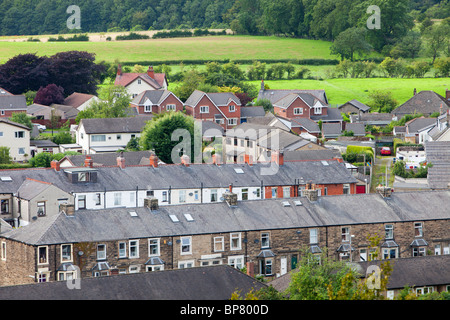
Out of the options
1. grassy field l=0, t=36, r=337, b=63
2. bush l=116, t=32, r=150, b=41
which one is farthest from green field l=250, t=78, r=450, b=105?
bush l=116, t=32, r=150, b=41

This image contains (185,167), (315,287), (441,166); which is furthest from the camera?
(441,166)

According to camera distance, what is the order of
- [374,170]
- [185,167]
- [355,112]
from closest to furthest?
[185,167] → [374,170] → [355,112]

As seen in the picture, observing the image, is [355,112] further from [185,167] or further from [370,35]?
[185,167]

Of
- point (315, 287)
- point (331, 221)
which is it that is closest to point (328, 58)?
point (331, 221)

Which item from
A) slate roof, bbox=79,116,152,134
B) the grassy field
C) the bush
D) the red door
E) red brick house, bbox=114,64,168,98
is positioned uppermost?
the bush

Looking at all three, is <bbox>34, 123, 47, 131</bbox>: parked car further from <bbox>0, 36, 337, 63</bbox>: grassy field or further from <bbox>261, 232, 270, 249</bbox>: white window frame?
<bbox>261, 232, 270, 249</bbox>: white window frame

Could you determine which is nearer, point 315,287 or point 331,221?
point 315,287

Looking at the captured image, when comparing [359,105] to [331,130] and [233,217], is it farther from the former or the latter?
[233,217]
